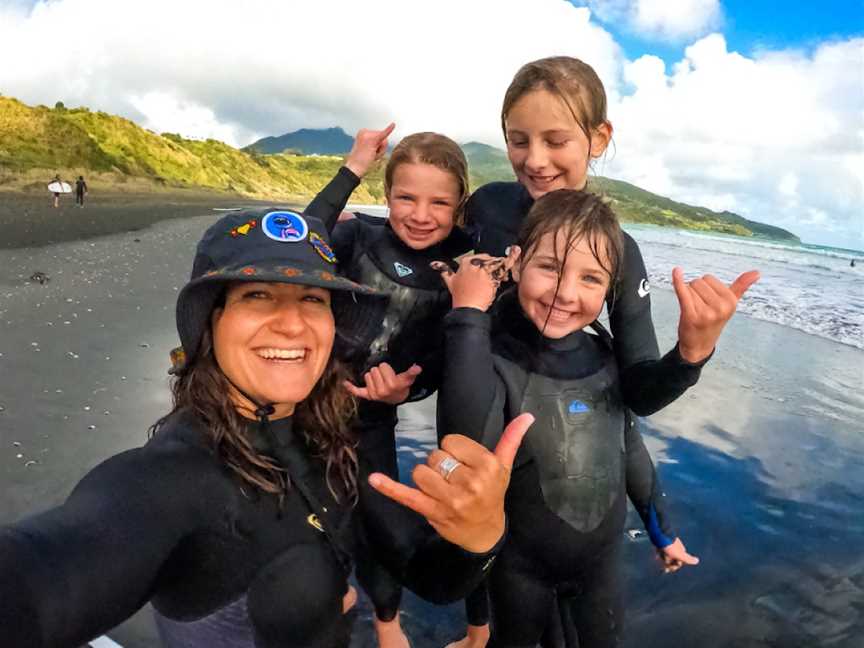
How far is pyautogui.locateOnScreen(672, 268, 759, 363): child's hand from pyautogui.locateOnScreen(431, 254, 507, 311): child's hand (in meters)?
0.69

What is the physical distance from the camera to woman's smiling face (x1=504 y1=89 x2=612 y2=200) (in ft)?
8.63

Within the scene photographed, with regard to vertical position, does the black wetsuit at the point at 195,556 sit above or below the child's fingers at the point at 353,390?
below

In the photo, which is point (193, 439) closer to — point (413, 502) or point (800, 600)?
point (413, 502)

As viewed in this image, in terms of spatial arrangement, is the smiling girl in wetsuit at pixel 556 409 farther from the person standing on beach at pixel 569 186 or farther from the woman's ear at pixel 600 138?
the woman's ear at pixel 600 138

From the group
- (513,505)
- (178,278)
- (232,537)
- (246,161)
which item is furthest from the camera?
(246,161)

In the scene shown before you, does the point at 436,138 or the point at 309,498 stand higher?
the point at 436,138

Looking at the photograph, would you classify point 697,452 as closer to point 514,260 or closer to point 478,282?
point 514,260

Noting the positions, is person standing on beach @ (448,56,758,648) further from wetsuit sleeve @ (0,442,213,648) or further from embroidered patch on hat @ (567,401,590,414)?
wetsuit sleeve @ (0,442,213,648)

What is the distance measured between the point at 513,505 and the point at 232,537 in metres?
1.30

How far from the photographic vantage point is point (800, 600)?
361 cm

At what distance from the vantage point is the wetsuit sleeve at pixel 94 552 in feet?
3.85

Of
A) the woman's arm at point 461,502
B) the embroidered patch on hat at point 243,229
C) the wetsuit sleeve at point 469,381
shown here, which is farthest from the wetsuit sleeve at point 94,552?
the wetsuit sleeve at point 469,381

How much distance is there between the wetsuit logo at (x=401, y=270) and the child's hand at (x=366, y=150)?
2.09 ft

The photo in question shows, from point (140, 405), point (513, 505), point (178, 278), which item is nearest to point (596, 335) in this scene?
point (513, 505)
